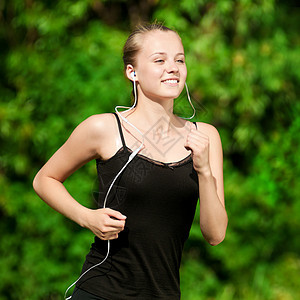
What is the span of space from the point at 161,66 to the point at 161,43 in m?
0.10

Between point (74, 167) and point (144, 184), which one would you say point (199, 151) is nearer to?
point (144, 184)

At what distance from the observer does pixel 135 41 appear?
209 centimetres

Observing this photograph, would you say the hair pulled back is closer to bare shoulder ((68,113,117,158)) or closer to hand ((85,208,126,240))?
bare shoulder ((68,113,117,158))

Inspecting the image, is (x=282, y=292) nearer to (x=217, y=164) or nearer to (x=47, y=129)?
(x=47, y=129)

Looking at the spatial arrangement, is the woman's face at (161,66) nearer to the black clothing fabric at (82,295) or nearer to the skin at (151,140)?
the skin at (151,140)

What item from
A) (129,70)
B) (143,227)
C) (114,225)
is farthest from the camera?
(129,70)

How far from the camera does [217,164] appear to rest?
2.08 metres

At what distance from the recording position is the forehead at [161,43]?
79.3 inches

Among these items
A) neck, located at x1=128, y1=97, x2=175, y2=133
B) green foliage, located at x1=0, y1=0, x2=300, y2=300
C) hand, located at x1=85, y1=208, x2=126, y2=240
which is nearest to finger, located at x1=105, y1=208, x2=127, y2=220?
hand, located at x1=85, y1=208, x2=126, y2=240

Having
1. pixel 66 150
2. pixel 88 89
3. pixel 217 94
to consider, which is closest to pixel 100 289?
pixel 66 150

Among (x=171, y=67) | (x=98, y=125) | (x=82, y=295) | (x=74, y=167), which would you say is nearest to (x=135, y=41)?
(x=171, y=67)

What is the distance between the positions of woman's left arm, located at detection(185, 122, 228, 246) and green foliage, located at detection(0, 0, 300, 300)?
124 inches

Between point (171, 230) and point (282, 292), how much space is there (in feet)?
13.4

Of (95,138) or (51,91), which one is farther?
(51,91)
